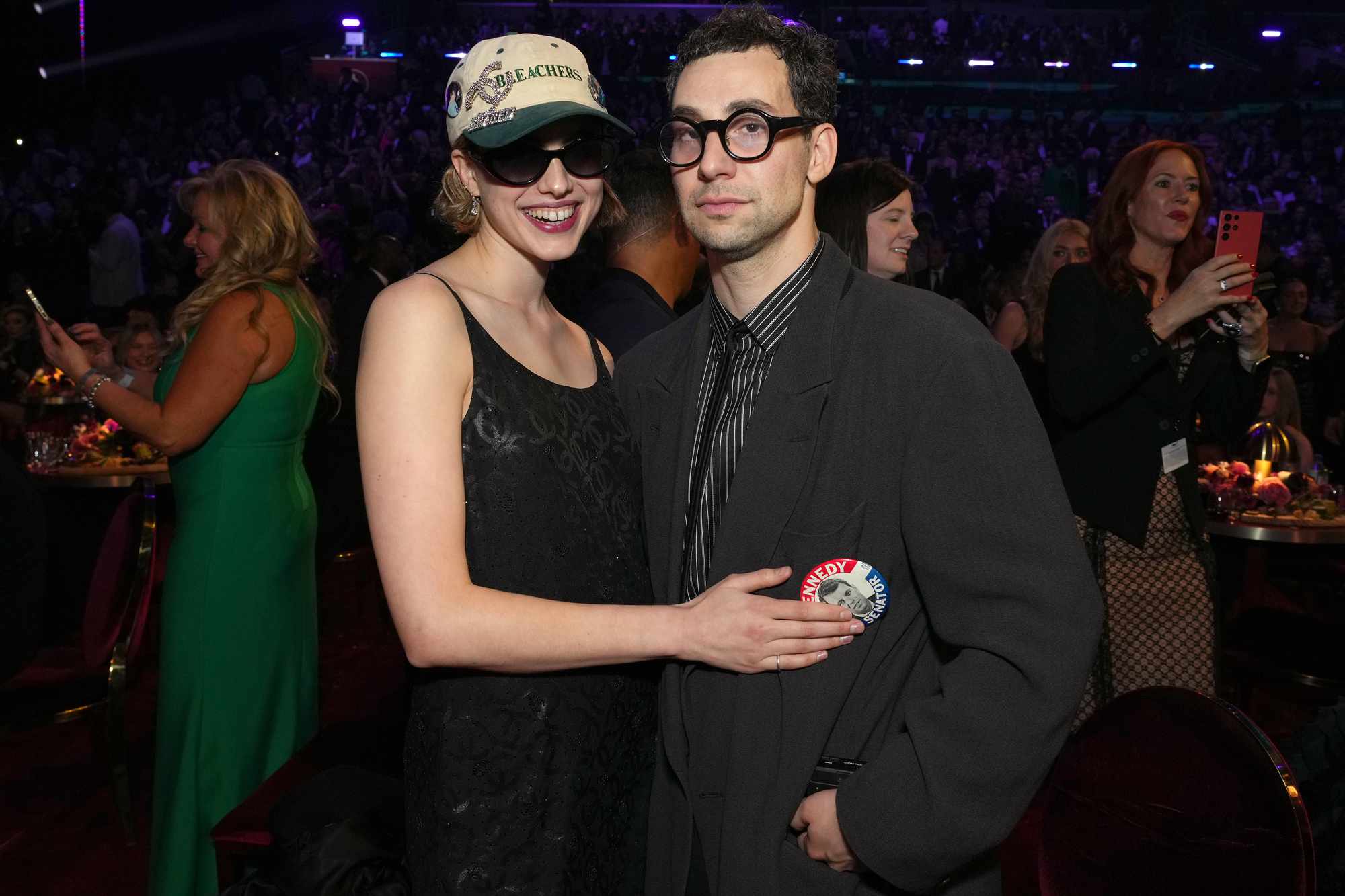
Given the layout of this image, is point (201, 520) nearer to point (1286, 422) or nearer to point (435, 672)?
point (435, 672)

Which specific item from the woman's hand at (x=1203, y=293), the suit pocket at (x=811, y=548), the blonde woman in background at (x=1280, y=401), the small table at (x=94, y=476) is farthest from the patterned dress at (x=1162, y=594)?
the small table at (x=94, y=476)

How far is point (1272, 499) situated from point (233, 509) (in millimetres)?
3722

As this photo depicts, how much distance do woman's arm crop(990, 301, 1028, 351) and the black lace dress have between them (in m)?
4.76

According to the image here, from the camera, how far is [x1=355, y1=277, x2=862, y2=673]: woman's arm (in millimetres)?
1399

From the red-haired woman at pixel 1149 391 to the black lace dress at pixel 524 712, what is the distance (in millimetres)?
1805

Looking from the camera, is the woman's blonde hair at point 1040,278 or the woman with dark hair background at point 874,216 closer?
the woman with dark hair background at point 874,216

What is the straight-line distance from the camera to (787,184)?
4.74ft

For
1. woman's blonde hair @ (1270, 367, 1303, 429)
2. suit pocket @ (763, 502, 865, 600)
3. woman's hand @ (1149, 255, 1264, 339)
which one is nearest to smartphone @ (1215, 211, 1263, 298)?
woman's hand @ (1149, 255, 1264, 339)

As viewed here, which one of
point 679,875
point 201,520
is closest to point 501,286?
point 679,875

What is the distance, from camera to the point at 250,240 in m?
2.84

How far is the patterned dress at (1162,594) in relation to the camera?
9.98 ft

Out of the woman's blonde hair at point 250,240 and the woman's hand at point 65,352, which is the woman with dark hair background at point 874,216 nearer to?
the woman's blonde hair at point 250,240

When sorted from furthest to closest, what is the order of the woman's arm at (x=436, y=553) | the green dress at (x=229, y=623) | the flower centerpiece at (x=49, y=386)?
the flower centerpiece at (x=49, y=386) < the green dress at (x=229, y=623) < the woman's arm at (x=436, y=553)

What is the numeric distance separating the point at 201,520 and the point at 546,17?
16045 mm
